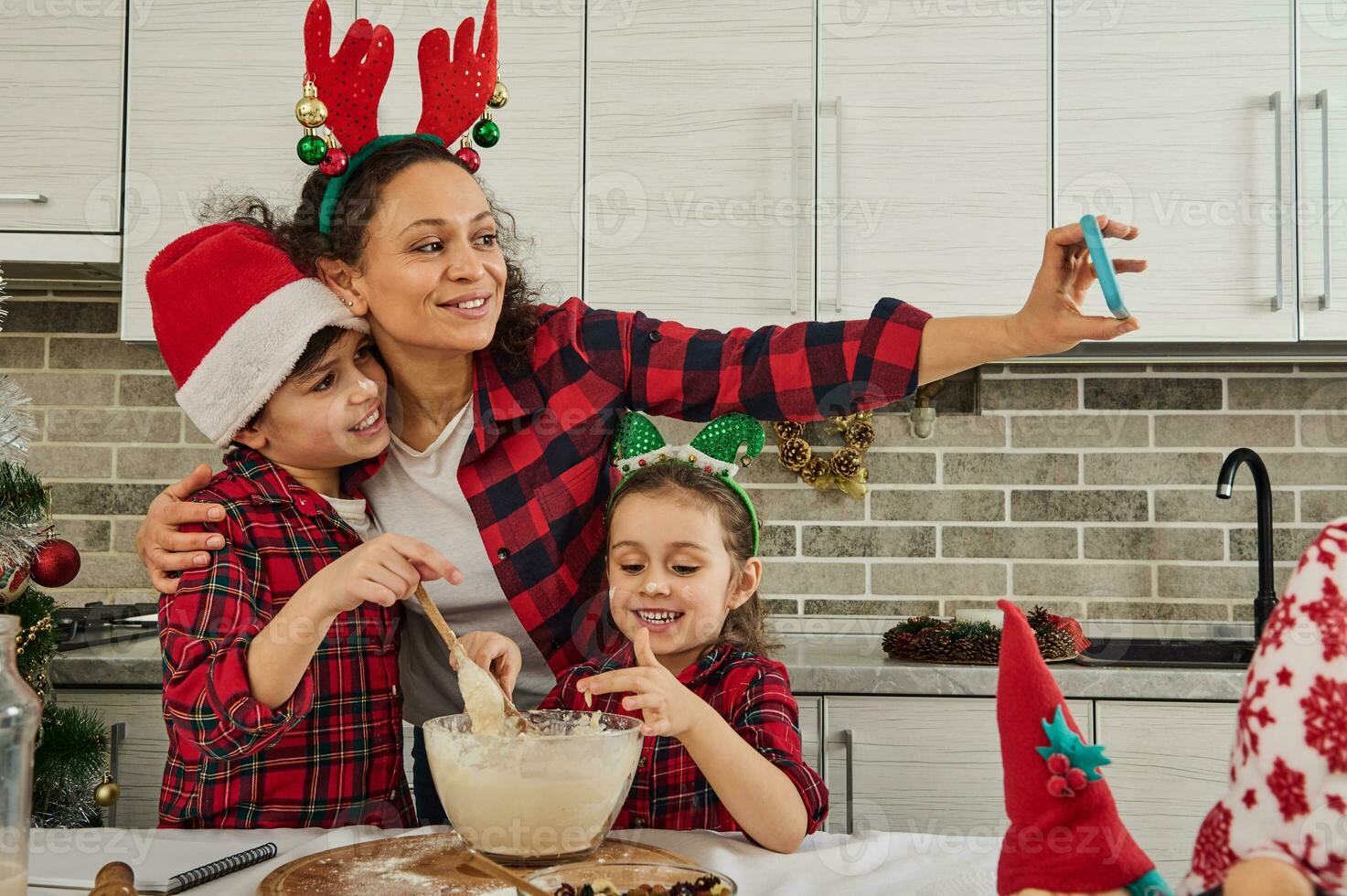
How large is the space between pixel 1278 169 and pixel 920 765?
134cm

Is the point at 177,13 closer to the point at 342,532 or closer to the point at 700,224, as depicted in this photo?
the point at 700,224

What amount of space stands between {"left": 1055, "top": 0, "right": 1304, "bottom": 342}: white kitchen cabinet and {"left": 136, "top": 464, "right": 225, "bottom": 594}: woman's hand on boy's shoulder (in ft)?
5.67

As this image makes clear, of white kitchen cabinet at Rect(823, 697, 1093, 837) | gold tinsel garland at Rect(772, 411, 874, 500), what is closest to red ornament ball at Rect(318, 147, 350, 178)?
white kitchen cabinet at Rect(823, 697, 1093, 837)

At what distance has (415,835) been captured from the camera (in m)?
1.00

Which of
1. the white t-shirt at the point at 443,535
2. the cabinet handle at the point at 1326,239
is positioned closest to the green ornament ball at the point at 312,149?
the white t-shirt at the point at 443,535

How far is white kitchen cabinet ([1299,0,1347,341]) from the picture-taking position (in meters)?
2.21

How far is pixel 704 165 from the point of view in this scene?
2.31 m

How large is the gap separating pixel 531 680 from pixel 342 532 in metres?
0.33

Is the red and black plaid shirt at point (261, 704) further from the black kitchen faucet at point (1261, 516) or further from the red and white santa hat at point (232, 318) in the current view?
the black kitchen faucet at point (1261, 516)

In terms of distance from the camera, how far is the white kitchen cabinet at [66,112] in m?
2.34

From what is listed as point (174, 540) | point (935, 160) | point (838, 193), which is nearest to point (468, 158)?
point (174, 540)

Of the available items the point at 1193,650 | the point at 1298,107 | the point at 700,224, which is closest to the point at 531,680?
the point at 700,224

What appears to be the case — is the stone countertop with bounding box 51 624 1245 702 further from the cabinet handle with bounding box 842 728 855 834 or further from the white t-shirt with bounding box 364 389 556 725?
the white t-shirt with bounding box 364 389 556 725

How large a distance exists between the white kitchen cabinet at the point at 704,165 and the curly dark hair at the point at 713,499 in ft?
2.91
